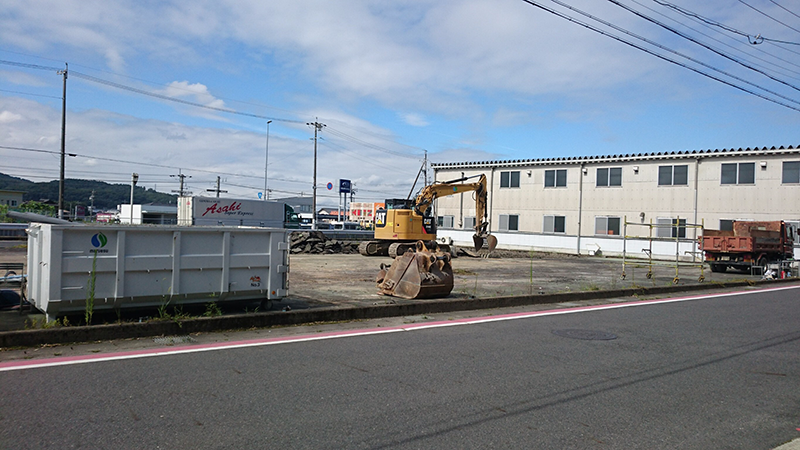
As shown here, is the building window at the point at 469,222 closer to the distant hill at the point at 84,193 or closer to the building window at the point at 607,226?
the building window at the point at 607,226

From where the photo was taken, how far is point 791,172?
31422 mm

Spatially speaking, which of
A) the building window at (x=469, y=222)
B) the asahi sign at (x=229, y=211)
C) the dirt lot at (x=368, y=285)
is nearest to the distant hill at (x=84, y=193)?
the asahi sign at (x=229, y=211)

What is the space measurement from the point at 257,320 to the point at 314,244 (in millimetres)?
23566

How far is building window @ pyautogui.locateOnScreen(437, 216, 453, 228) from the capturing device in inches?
1847

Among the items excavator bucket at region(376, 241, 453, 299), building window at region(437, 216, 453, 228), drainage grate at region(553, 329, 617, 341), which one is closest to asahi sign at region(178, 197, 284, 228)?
building window at region(437, 216, 453, 228)

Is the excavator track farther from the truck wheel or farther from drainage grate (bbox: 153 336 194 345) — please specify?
drainage grate (bbox: 153 336 194 345)

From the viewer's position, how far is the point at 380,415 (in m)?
5.05

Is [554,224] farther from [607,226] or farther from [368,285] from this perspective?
[368,285]

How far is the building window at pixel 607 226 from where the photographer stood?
123 ft

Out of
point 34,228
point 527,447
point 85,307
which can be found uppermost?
point 34,228

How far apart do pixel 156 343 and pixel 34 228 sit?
2552 mm

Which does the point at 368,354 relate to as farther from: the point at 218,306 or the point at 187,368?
the point at 218,306

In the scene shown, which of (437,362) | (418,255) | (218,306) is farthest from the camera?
(418,255)

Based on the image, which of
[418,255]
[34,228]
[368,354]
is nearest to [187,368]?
[368,354]
